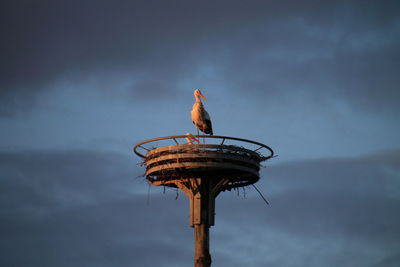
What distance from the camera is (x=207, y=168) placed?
123ft

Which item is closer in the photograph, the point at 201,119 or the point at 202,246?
the point at 202,246

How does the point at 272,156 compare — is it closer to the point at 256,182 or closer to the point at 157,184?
the point at 256,182

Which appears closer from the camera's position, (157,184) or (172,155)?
(172,155)

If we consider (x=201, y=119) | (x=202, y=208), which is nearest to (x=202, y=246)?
(x=202, y=208)

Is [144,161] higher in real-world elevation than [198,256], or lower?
higher

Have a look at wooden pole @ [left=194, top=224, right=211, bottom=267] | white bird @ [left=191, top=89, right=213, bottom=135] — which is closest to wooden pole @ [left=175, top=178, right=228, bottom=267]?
wooden pole @ [left=194, top=224, right=211, bottom=267]

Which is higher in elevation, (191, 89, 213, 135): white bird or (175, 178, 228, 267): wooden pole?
(191, 89, 213, 135): white bird

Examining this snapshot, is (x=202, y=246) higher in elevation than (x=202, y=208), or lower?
lower

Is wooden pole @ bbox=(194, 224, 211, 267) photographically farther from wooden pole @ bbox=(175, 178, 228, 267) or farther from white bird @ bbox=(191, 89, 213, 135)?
white bird @ bbox=(191, 89, 213, 135)

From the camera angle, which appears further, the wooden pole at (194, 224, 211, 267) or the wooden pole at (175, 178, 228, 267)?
the wooden pole at (175, 178, 228, 267)

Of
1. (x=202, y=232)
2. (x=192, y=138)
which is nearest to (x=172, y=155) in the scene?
(x=192, y=138)

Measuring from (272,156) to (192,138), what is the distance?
13.4 feet

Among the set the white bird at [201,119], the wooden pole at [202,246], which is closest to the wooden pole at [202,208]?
the wooden pole at [202,246]

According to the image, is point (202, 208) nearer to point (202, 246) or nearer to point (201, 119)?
point (202, 246)
